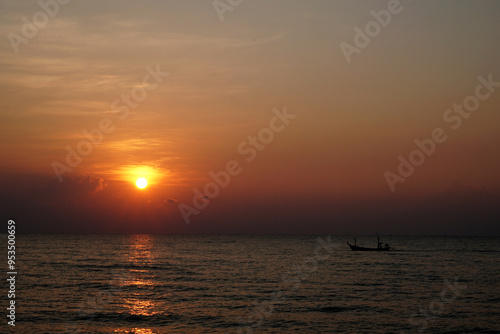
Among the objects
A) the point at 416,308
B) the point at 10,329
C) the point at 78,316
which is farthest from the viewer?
the point at 416,308

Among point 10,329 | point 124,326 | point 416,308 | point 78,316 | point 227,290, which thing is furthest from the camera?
point 227,290

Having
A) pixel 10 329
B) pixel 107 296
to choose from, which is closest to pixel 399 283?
pixel 107 296

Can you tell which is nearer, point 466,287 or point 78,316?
point 78,316

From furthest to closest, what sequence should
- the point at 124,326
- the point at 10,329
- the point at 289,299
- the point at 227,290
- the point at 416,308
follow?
the point at 227,290 < the point at 289,299 < the point at 416,308 < the point at 124,326 < the point at 10,329

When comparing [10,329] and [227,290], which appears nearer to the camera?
[10,329]

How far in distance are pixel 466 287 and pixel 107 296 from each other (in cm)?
4507

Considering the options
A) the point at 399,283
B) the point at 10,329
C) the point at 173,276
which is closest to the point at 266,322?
the point at 10,329

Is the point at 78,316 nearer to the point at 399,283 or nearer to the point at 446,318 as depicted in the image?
the point at 446,318

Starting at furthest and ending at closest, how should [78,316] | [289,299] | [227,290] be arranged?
[227,290]
[289,299]
[78,316]

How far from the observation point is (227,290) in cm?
5675

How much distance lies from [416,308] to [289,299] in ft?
40.9

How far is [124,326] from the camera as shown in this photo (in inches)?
1474

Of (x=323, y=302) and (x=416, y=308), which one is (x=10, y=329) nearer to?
(x=323, y=302)

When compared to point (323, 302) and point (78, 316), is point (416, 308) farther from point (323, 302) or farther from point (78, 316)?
point (78, 316)
